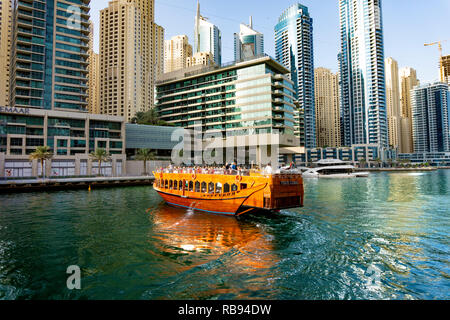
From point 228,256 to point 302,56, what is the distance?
17890cm

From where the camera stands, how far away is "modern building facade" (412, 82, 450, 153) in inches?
7200

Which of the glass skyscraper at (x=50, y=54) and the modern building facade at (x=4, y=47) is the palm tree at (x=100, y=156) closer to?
the glass skyscraper at (x=50, y=54)

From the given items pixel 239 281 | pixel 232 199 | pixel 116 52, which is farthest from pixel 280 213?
pixel 116 52

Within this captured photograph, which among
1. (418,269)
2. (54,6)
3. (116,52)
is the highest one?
(116,52)

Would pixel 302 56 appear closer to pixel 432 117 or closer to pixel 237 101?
pixel 237 101

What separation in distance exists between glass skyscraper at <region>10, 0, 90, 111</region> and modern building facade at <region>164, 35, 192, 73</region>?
110535 millimetres

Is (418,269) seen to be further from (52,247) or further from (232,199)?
(52,247)

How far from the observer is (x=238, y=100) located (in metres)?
84.3

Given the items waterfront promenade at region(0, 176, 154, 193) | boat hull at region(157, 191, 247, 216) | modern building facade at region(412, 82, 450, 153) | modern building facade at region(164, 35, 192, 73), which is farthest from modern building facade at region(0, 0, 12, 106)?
modern building facade at region(412, 82, 450, 153)

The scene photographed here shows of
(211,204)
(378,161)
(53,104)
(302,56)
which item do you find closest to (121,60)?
(53,104)

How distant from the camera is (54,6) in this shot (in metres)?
80.0

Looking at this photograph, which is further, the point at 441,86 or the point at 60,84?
the point at 441,86
